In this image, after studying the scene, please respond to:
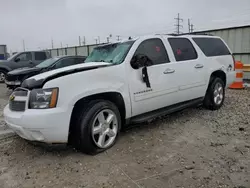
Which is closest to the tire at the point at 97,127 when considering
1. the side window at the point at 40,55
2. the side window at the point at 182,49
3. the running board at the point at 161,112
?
the running board at the point at 161,112

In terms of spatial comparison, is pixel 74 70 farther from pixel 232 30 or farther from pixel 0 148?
pixel 232 30

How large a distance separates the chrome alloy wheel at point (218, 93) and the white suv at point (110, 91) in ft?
1.34

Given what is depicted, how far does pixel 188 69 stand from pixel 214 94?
1.28 meters

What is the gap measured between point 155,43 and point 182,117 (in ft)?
6.19

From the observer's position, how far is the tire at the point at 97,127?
313cm

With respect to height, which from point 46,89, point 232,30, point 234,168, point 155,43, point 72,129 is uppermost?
point 232,30

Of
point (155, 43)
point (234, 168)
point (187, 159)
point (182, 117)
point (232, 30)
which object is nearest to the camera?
point (234, 168)

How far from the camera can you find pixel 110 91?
3.40 m

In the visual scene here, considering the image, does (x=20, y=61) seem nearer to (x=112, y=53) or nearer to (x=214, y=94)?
(x=112, y=53)

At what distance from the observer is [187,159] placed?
10.3 ft

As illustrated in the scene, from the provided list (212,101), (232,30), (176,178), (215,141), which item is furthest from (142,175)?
(232,30)

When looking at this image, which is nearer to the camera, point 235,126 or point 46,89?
point 46,89

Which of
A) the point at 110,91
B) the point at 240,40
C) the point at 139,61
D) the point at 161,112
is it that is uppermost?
the point at 240,40

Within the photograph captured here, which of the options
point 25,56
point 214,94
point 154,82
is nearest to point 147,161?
point 154,82
